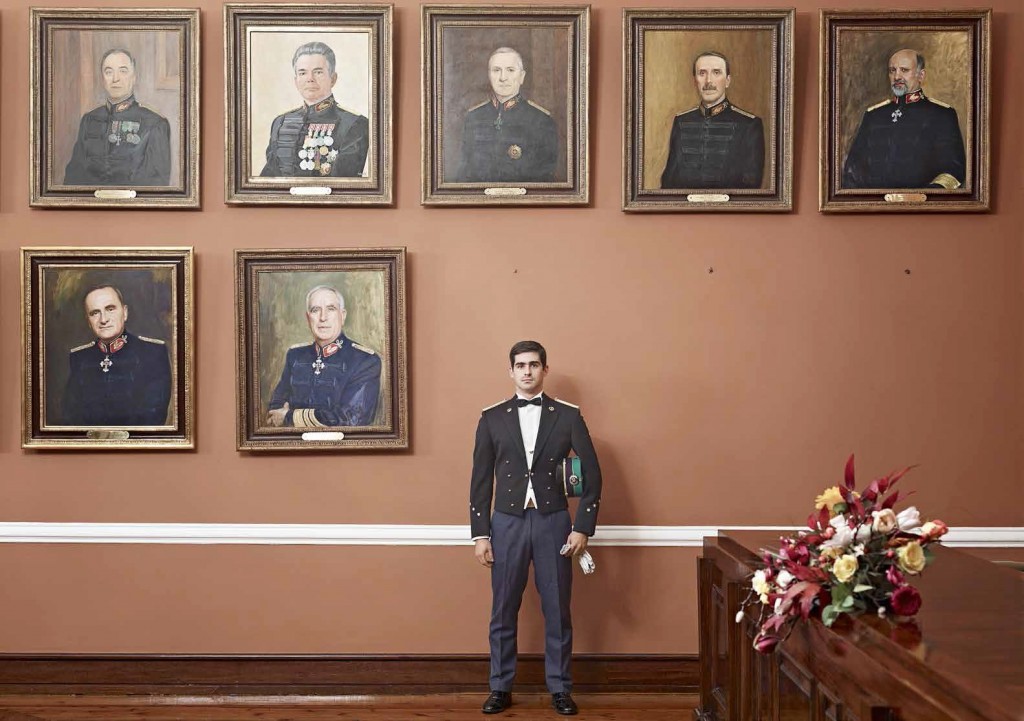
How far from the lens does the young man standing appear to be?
17.0ft

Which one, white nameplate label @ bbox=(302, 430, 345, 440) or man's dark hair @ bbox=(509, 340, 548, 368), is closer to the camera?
man's dark hair @ bbox=(509, 340, 548, 368)

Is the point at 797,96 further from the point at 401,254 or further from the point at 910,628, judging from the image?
the point at 910,628

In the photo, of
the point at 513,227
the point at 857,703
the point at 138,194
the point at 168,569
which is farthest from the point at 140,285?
the point at 857,703

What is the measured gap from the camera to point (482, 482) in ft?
17.3

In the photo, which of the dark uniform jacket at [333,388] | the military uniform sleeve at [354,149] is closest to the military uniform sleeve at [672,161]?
the military uniform sleeve at [354,149]

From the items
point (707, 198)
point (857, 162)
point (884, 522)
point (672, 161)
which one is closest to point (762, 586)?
point (884, 522)

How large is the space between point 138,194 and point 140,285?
534mm

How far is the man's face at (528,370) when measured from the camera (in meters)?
5.21

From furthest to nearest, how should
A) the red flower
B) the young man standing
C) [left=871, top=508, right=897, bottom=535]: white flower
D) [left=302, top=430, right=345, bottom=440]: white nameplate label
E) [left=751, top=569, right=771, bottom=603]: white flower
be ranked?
[left=302, top=430, right=345, bottom=440]: white nameplate label
the young man standing
[left=751, top=569, right=771, bottom=603]: white flower
[left=871, top=508, right=897, bottom=535]: white flower
the red flower

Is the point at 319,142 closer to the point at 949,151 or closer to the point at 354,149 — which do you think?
the point at 354,149

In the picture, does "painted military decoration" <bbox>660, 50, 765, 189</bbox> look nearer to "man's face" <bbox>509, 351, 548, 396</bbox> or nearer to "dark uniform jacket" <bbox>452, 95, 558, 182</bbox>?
"dark uniform jacket" <bbox>452, 95, 558, 182</bbox>

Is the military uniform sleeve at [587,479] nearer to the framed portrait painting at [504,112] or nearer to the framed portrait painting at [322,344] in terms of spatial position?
the framed portrait painting at [322,344]

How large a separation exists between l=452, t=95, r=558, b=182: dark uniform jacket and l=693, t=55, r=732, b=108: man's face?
90cm

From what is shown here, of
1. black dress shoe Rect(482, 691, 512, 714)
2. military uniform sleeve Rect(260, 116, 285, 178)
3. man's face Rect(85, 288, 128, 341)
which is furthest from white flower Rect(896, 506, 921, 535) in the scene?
man's face Rect(85, 288, 128, 341)
